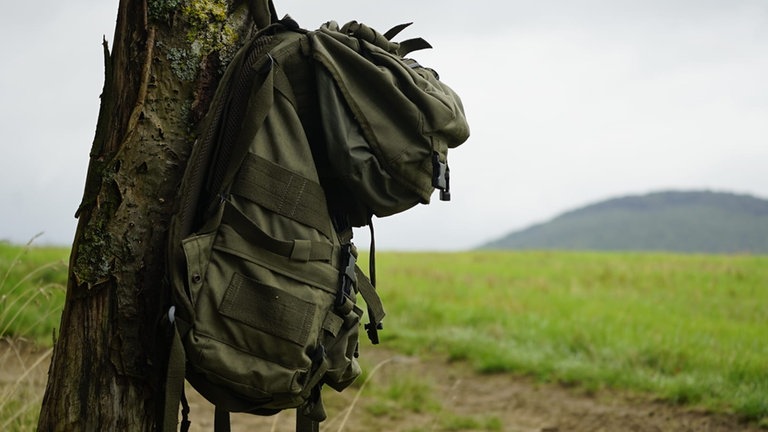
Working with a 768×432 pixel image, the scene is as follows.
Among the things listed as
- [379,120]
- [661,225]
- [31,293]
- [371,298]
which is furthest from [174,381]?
[661,225]

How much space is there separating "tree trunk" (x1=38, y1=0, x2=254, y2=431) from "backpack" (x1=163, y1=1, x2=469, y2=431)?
0.20 metres

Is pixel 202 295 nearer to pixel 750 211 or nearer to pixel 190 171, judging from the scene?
pixel 190 171

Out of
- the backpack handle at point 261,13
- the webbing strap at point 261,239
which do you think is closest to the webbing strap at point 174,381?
the webbing strap at point 261,239

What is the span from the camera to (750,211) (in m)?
153

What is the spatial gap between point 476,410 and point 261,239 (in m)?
4.10

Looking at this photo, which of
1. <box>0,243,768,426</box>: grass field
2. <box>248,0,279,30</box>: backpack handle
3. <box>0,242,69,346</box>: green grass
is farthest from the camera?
<box>0,243,768,426</box>: grass field

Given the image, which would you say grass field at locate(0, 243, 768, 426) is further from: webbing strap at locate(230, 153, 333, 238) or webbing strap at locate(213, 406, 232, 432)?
webbing strap at locate(230, 153, 333, 238)

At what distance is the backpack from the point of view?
93.8 inches

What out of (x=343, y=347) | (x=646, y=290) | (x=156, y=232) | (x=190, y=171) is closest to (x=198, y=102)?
(x=190, y=171)

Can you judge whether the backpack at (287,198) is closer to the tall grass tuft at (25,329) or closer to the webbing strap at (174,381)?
the webbing strap at (174,381)

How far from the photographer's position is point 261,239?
242 cm

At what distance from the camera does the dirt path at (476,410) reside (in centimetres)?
548

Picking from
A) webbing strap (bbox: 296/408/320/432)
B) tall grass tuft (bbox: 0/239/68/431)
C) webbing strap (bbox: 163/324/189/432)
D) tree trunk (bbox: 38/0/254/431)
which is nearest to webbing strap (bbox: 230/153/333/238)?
→ tree trunk (bbox: 38/0/254/431)

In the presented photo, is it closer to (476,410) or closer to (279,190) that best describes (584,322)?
(476,410)
